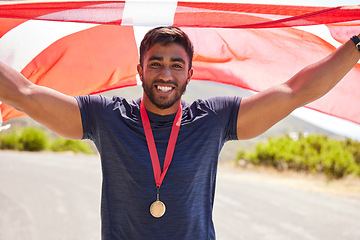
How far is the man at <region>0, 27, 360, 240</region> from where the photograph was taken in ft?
8.15

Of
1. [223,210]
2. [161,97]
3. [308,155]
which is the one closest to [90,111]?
[161,97]

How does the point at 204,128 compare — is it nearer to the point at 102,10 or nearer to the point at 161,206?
the point at 161,206

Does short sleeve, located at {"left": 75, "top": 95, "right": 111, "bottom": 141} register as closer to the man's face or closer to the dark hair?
the man's face

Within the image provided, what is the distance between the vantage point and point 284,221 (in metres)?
9.24

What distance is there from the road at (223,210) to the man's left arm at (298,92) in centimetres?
553

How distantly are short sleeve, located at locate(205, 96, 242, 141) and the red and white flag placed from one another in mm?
583

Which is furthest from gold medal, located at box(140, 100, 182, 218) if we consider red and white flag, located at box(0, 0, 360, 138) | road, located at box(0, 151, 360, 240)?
road, located at box(0, 151, 360, 240)

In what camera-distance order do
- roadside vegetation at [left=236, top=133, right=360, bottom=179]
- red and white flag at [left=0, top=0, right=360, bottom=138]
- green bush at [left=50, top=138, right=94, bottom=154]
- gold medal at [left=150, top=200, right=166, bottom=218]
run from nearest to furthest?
gold medal at [left=150, top=200, right=166, bottom=218]
red and white flag at [left=0, top=0, right=360, bottom=138]
roadside vegetation at [left=236, top=133, right=360, bottom=179]
green bush at [left=50, top=138, right=94, bottom=154]

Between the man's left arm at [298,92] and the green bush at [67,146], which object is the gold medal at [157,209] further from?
the green bush at [67,146]

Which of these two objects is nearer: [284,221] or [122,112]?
[122,112]

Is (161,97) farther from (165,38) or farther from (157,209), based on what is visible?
(157,209)

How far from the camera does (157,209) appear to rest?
8.02ft

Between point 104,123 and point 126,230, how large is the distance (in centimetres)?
57

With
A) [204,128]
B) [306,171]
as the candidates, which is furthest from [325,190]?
[204,128]
